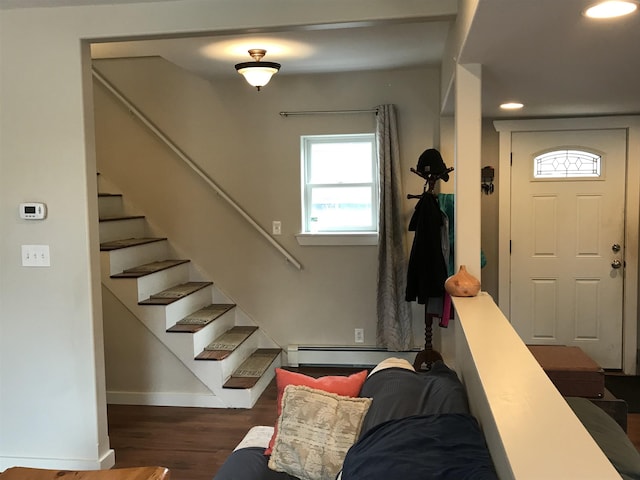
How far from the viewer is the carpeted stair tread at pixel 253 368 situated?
3.93 m

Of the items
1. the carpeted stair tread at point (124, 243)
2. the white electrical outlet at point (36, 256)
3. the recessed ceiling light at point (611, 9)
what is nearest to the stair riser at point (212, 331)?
the carpeted stair tread at point (124, 243)

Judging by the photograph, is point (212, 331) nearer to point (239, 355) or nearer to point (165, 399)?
point (239, 355)

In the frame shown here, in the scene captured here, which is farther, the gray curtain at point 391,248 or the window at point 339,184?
the window at point 339,184

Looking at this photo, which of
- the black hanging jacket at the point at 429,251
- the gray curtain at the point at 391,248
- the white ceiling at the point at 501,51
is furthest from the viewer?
the gray curtain at the point at 391,248

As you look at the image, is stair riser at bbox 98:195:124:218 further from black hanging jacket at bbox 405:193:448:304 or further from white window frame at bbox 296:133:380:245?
black hanging jacket at bbox 405:193:448:304

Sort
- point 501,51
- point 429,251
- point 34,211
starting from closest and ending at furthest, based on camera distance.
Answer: point 501,51
point 34,211
point 429,251

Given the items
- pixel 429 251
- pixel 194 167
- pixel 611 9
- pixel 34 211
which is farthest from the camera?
pixel 194 167

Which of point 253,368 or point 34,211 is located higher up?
point 34,211

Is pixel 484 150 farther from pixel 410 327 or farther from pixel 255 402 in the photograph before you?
pixel 255 402

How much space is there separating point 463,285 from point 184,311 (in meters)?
2.42

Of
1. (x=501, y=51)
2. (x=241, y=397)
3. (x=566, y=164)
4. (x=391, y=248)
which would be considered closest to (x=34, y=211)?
(x=241, y=397)

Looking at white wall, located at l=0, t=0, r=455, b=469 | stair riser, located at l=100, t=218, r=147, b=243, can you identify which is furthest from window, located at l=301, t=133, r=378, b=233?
white wall, located at l=0, t=0, r=455, b=469

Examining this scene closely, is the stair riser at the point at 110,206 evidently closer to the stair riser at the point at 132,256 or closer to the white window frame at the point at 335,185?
the stair riser at the point at 132,256

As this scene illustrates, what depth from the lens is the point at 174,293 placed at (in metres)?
4.28
